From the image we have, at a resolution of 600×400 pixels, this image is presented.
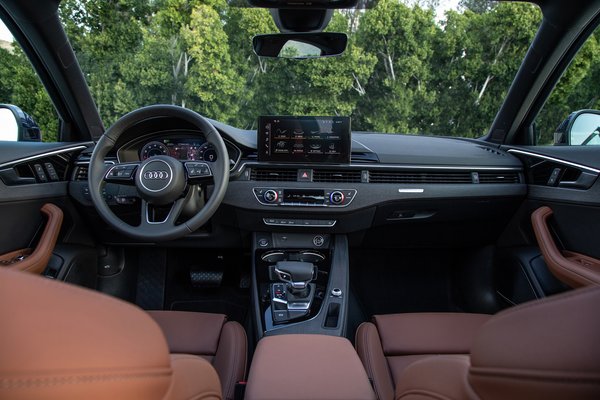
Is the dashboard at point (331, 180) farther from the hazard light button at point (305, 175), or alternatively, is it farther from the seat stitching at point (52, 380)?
the seat stitching at point (52, 380)

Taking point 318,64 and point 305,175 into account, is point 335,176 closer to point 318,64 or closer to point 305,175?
point 305,175

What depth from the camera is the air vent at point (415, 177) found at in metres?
2.79

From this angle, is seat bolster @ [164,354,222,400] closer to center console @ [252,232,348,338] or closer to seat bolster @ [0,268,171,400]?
seat bolster @ [0,268,171,400]

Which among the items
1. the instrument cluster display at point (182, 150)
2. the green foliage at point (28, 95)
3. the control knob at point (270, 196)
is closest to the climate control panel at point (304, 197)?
the control knob at point (270, 196)

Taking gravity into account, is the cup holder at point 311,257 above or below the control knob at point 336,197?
below

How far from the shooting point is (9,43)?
2729 mm

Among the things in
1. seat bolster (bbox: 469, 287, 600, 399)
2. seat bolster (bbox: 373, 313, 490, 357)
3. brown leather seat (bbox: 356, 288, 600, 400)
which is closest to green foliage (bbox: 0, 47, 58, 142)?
seat bolster (bbox: 373, 313, 490, 357)

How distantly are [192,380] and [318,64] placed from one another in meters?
2.73

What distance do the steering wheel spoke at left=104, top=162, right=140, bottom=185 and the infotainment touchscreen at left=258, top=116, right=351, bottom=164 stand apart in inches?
29.6

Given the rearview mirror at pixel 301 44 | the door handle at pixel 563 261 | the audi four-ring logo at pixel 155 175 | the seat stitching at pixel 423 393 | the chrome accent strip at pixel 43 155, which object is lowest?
the door handle at pixel 563 261

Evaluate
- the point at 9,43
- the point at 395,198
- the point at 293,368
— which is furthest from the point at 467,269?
the point at 9,43

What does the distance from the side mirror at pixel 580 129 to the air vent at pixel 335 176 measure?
4.60 ft

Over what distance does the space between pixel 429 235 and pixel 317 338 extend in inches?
71.0

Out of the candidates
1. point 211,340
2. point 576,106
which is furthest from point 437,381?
point 576,106
